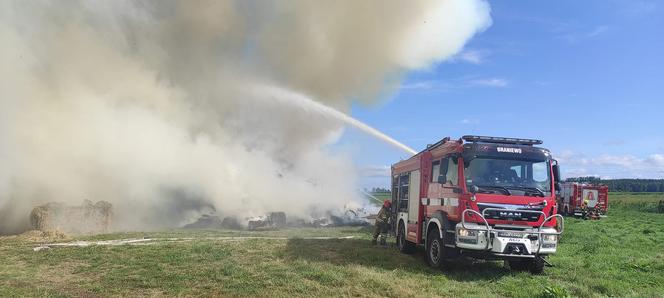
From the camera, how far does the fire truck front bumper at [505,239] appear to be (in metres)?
10.4

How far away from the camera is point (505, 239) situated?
10.4m

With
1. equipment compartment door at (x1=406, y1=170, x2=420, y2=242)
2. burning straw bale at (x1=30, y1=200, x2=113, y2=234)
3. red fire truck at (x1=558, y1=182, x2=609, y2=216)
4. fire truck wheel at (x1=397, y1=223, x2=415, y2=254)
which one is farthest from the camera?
red fire truck at (x1=558, y1=182, x2=609, y2=216)

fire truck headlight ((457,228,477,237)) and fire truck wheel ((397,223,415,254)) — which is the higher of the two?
fire truck headlight ((457,228,477,237))

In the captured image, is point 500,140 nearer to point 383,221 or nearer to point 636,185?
point 383,221

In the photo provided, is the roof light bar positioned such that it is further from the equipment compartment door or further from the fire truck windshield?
the equipment compartment door

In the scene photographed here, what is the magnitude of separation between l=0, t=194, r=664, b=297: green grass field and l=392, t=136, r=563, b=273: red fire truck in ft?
1.99

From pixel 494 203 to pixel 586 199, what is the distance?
34606 millimetres

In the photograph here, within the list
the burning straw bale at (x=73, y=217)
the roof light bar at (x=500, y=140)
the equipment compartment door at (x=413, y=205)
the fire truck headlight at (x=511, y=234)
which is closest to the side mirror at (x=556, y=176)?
the roof light bar at (x=500, y=140)

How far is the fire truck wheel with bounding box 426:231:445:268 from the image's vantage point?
11131 mm

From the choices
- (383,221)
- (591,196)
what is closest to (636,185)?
(591,196)

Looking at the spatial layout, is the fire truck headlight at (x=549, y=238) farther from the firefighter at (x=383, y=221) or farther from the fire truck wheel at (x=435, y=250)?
the firefighter at (x=383, y=221)

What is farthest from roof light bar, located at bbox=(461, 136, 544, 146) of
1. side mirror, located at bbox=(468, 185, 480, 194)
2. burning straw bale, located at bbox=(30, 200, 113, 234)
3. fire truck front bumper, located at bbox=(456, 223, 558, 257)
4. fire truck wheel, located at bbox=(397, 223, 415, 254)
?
burning straw bale, located at bbox=(30, 200, 113, 234)

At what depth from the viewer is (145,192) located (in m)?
26.0

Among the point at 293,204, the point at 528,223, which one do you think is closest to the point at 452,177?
the point at 528,223
